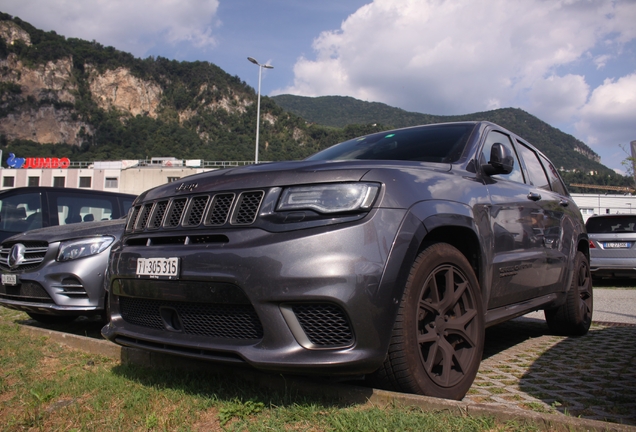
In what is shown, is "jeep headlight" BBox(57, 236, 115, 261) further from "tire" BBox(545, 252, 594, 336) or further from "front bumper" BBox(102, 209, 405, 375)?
"tire" BBox(545, 252, 594, 336)

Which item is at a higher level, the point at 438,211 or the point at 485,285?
the point at 438,211

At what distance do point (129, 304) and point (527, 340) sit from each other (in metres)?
3.56

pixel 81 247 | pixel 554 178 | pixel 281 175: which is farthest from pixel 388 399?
pixel 554 178

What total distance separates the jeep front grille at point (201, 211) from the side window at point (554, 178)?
357 centimetres

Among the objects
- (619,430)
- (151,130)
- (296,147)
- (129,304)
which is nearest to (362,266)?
(619,430)

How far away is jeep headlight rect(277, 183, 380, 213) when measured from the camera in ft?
7.79

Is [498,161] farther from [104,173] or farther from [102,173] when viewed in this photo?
[102,173]

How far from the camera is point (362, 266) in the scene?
2270 millimetres

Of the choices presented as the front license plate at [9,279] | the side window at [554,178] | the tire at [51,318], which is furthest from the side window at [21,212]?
the side window at [554,178]

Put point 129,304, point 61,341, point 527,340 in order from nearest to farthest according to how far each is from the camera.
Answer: point 129,304, point 61,341, point 527,340

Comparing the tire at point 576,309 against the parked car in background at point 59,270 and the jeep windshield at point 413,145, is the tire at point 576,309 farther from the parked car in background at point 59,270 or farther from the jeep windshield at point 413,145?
the parked car in background at point 59,270

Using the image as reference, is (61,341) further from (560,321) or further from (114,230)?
(560,321)

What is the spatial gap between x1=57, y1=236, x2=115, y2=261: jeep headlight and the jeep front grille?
1.81 metres

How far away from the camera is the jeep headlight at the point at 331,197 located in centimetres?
238
